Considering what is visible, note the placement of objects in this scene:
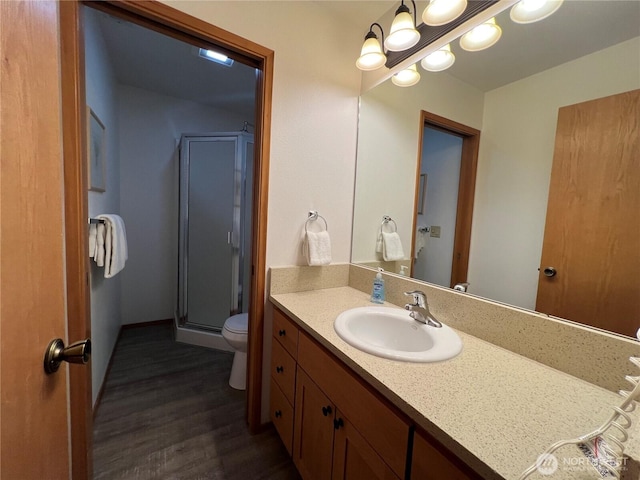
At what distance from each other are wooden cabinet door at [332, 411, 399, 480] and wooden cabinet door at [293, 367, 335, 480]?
0.04 m

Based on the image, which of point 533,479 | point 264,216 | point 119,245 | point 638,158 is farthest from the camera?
point 119,245

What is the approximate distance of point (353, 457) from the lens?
79 cm

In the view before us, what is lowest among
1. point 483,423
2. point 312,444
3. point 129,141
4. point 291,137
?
point 312,444

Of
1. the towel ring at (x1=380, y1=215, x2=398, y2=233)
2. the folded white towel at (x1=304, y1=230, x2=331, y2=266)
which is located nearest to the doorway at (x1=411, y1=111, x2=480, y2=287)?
the towel ring at (x1=380, y1=215, x2=398, y2=233)

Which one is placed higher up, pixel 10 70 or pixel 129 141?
pixel 129 141

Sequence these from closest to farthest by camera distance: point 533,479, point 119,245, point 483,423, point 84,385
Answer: point 533,479 → point 483,423 → point 84,385 → point 119,245

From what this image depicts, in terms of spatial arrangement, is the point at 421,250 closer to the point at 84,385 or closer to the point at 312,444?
the point at 312,444

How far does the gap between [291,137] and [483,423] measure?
4.47ft

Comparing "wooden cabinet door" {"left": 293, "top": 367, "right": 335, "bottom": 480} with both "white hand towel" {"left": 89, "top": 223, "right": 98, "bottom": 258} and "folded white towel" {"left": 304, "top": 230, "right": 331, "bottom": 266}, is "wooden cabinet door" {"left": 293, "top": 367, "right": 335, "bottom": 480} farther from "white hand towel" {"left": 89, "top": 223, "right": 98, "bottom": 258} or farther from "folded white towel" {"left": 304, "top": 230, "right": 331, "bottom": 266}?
"white hand towel" {"left": 89, "top": 223, "right": 98, "bottom": 258}

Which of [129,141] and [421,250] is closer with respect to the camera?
[421,250]

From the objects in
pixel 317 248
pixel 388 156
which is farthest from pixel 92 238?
pixel 388 156

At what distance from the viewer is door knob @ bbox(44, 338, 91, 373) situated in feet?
1.77

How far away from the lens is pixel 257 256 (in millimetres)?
1369

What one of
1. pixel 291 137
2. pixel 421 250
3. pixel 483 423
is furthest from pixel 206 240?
pixel 483 423
